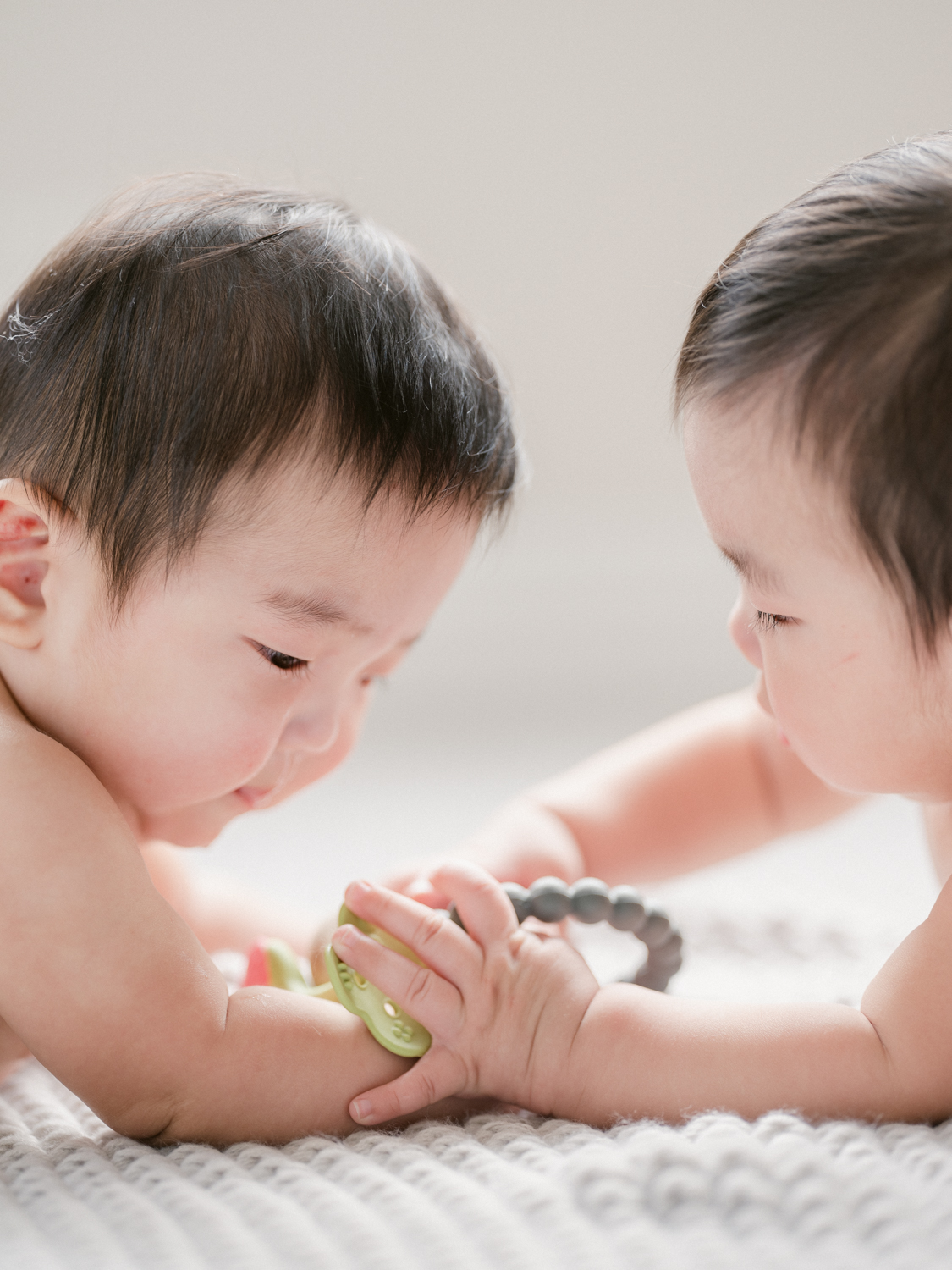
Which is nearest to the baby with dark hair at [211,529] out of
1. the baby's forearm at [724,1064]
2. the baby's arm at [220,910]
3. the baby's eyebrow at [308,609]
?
the baby's eyebrow at [308,609]

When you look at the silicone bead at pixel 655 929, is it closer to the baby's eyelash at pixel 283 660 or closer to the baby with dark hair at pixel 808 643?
the baby with dark hair at pixel 808 643

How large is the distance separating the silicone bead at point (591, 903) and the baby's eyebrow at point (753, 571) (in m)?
0.20

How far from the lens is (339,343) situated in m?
0.70

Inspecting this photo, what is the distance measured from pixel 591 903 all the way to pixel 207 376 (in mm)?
365

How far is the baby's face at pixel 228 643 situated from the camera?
698 mm

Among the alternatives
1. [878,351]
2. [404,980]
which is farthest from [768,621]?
[404,980]

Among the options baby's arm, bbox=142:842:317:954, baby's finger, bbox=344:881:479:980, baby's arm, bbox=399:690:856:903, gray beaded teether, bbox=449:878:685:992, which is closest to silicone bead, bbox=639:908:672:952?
gray beaded teether, bbox=449:878:685:992

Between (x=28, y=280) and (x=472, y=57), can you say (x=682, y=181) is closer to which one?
(x=472, y=57)

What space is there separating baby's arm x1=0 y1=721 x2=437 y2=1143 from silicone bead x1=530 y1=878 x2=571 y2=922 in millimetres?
148

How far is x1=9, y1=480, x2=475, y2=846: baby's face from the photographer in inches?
27.5

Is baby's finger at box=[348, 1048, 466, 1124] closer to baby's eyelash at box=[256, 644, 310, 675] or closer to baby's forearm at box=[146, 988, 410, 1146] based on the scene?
baby's forearm at box=[146, 988, 410, 1146]

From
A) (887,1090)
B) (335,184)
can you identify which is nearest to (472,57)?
(335,184)

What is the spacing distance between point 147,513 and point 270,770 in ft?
0.64

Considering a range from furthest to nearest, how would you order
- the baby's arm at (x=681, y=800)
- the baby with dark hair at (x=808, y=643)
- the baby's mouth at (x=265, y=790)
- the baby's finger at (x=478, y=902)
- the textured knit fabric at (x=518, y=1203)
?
the baby's arm at (x=681, y=800) → the baby's mouth at (x=265, y=790) → the baby's finger at (x=478, y=902) → the baby with dark hair at (x=808, y=643) → the textured knit fabric at (x=518, y=1203)
